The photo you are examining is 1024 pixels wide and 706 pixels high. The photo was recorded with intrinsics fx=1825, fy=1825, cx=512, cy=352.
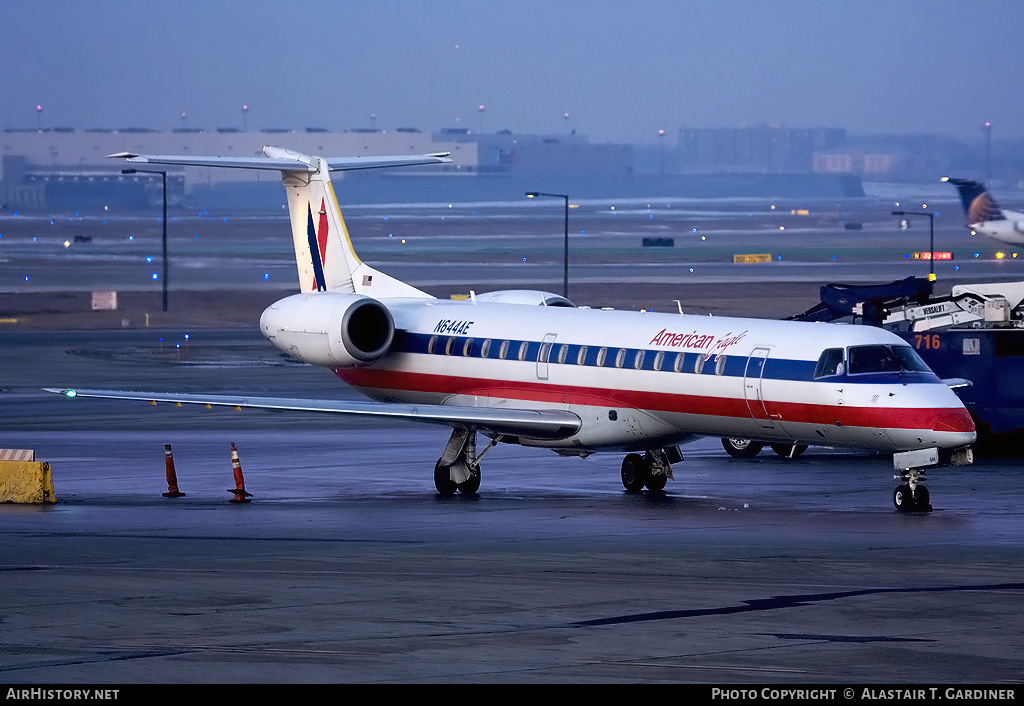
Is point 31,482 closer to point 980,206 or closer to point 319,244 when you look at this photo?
point 319,244

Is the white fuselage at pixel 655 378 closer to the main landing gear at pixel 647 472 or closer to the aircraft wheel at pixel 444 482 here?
the main landing gear at pixel 647 472

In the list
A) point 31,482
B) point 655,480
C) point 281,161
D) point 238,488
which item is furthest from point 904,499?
point 281,161

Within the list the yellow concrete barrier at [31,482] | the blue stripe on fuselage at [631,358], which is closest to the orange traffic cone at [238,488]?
the yellow concrete barrier at [31,482]

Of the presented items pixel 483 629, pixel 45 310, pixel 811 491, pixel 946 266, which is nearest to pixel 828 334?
pixel 811 491

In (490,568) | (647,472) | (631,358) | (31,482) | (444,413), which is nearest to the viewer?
(490,568)

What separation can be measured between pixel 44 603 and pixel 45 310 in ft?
211

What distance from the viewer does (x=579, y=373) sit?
2620 centimetres

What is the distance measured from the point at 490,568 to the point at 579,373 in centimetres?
811

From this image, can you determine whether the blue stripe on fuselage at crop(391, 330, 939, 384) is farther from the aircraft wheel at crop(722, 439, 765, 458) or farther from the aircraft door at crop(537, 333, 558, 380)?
the aircraft wheel at crop(722, 439, 765, 458)

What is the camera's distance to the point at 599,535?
841 inches

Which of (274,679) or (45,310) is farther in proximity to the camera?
(45,310)

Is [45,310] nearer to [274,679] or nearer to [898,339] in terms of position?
[898,339]

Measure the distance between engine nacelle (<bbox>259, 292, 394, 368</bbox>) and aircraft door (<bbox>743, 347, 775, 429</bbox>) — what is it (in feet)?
21.4
